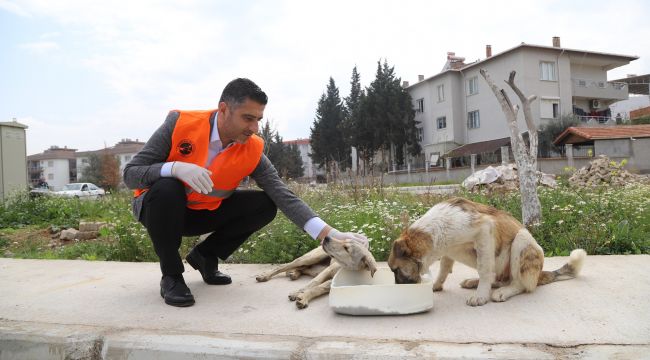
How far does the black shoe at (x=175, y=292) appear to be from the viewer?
10.2 ft

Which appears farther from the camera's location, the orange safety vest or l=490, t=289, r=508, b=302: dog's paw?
the orange safety vest

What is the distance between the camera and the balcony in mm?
32500

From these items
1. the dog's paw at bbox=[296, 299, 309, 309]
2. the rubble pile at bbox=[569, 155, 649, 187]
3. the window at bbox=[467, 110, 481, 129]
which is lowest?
the dog's paw at bbox=[296, 299, 309, 309]

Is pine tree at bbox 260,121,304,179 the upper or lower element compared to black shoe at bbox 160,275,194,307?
upper

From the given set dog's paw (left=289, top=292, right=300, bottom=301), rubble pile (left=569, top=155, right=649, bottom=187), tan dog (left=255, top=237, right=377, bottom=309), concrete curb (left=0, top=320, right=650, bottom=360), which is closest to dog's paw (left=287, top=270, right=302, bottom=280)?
tan dog (left=255, top=237, right=377, bottom=309)

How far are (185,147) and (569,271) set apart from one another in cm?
290

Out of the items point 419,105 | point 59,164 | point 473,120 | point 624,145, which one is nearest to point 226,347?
point 624,145

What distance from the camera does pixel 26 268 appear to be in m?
4.84

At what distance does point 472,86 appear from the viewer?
3475cm

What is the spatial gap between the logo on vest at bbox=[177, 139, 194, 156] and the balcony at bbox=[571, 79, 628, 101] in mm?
35154

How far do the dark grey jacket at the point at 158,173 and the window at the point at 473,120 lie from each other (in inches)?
1305

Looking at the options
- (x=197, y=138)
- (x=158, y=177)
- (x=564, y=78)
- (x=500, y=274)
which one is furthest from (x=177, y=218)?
(x=564, y=78)

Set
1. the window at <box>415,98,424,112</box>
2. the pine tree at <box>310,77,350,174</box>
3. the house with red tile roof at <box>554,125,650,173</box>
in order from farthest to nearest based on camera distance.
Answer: the pine tree at <box>310,77,350,174</box> → the window at <box>415,98,424,112</box> → the house with red tile roof at <box>554,125,650,173</box>

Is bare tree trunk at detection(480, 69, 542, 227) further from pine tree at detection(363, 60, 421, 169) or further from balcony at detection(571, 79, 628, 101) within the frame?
pine tree at detection(363, 60, 421, 169)
